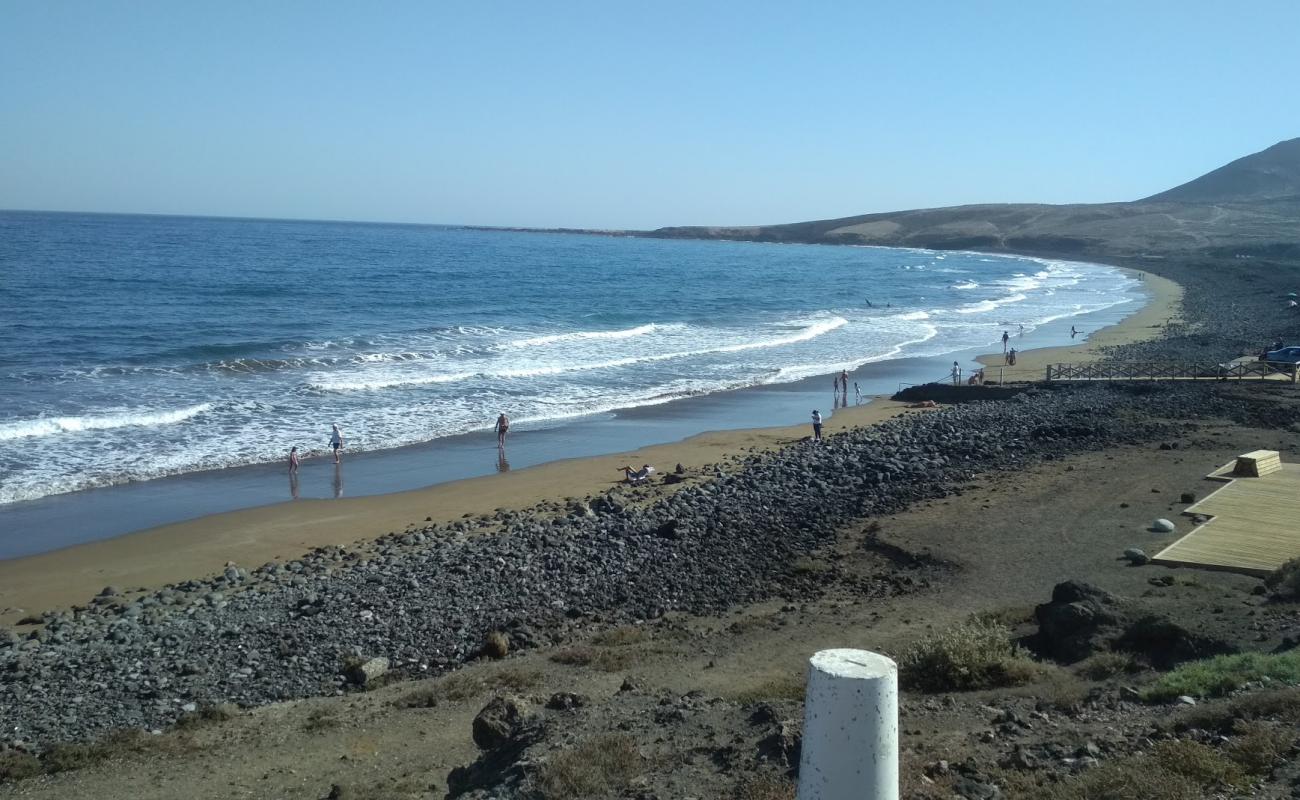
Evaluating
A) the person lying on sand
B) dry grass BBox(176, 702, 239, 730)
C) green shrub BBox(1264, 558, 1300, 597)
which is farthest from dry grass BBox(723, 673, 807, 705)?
the person lying on sand

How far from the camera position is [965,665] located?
31.3ft

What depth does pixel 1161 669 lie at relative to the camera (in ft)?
31.4

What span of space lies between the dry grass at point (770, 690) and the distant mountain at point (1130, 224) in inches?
4432

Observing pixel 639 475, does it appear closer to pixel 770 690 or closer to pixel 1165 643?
pixel 770 690

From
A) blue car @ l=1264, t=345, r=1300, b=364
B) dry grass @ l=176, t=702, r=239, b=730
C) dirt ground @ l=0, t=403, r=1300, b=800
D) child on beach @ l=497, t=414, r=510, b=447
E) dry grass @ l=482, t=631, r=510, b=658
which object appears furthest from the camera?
blue car @ l=1264, t=345, r=1300, b=364

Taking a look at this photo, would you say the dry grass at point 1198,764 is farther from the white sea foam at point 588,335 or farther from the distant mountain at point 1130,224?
the distant mountain at point 1130,224

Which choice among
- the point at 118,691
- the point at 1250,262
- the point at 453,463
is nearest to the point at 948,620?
the point at 118,691

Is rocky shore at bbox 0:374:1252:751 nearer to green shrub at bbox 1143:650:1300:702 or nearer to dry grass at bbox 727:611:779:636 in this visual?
A: dry grass at bbox 727:611:779:636

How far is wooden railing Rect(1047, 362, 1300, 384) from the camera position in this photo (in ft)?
93.8

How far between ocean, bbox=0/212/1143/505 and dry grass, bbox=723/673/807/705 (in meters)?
16.1

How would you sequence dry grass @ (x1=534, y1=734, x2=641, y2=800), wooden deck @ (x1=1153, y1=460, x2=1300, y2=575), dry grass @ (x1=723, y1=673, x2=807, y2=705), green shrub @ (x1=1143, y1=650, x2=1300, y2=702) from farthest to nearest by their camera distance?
wooden deck @ (x1=1153, y1=460, x2=1300, y2=575), dry grass @ (x1=723, y1=673, x2=807, y2=705), green shrub @ (x1=1143, y1=650, x2=1300, y2=702), dry grass @ (x1=534, y1=734, x2=641, y2=800)

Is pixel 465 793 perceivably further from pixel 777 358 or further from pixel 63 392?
pixel 777 358

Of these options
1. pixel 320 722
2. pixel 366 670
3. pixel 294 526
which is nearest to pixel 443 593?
pixel 366 670

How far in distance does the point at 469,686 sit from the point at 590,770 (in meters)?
3.76
